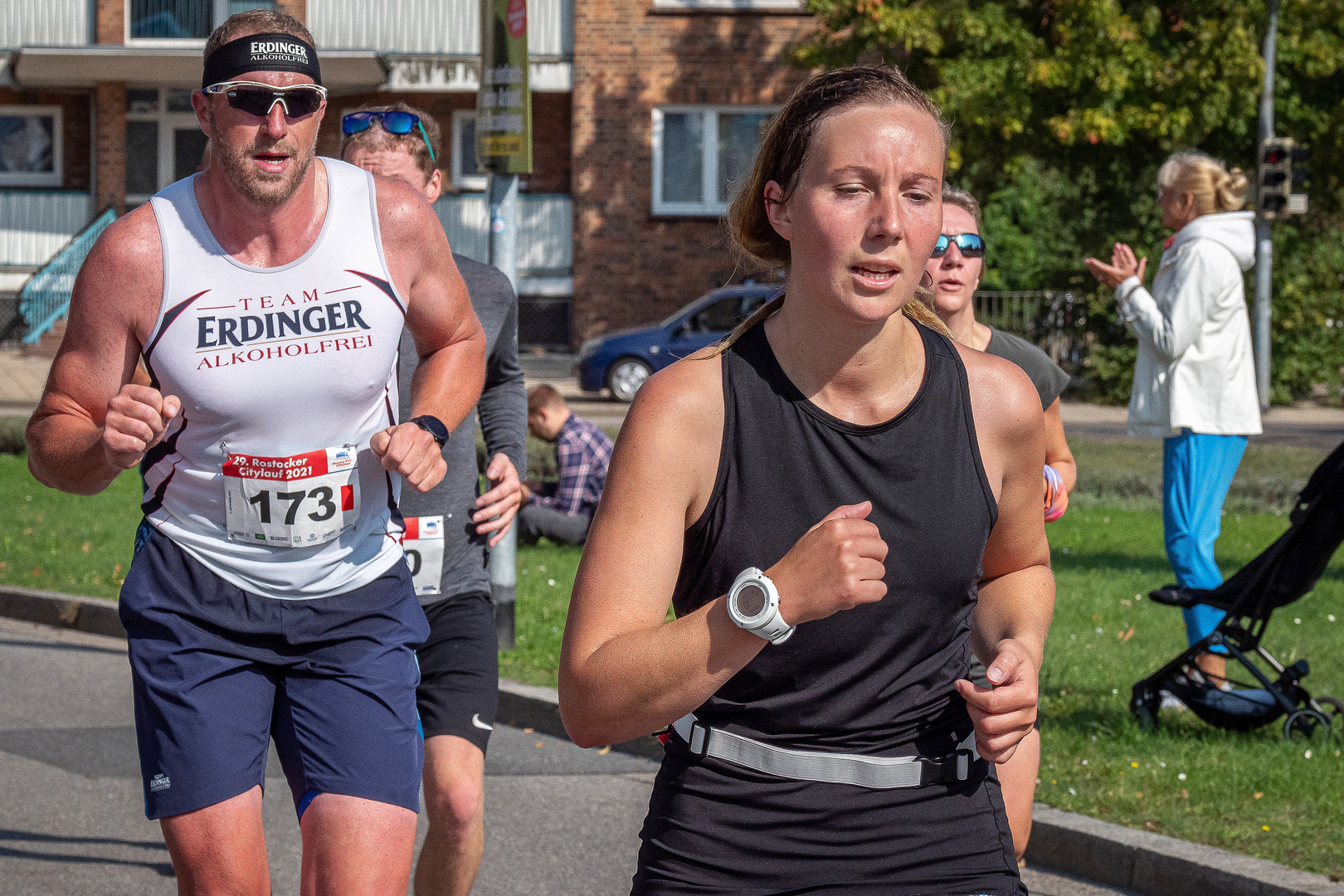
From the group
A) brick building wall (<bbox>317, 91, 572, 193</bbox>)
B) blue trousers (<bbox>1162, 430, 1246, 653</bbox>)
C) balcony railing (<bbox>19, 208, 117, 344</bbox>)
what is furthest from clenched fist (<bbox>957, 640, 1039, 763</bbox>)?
brick building wall (<bbox>317, 91, 572, 193</bbox>)

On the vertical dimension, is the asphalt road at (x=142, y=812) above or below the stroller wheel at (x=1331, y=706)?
below

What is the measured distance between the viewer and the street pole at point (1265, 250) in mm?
23391

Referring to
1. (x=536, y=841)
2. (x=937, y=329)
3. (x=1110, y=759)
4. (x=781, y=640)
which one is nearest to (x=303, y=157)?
(x=937, y=329)

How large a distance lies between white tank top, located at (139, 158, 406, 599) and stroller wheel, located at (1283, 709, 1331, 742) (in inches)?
168

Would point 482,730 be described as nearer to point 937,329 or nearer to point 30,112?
point 937,329

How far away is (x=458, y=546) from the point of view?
14.9ft

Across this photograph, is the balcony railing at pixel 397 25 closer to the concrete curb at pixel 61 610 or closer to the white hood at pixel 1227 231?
the concrete curb at pixel 61 610

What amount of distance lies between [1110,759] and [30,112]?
3130cm

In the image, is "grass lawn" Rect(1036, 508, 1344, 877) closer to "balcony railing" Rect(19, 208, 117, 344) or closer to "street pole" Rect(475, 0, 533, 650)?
"street pole" Rect(475, 0, 533, 650)

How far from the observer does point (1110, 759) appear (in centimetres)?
625

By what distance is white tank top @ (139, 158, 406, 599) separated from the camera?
336 cm

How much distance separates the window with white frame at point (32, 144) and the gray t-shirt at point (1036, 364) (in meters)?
31.2

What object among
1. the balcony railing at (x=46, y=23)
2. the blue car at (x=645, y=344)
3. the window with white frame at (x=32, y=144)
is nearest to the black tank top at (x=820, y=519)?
the blue car at (x=645, y=344)

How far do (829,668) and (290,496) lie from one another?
1.42m
